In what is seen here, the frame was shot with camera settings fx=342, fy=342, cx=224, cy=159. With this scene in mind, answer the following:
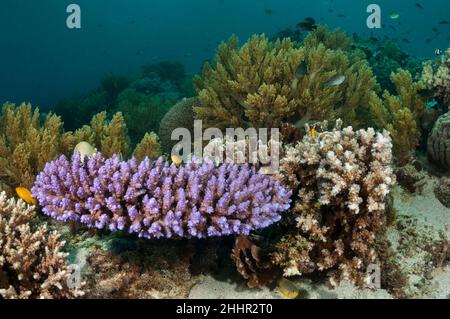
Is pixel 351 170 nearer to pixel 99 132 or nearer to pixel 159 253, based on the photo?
pixel 159 253

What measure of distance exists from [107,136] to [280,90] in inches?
116

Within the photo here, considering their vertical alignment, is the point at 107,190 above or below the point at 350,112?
below

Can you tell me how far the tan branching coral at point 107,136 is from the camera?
5.08 m

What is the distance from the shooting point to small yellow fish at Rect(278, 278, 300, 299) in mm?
3215

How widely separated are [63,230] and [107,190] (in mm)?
1418

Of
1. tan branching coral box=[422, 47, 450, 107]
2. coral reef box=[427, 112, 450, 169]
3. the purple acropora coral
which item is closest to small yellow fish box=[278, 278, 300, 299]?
the purple acropora coral

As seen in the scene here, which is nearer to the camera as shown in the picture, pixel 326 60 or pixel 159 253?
pixel 159 253

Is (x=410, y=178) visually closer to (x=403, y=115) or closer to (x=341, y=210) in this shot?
(x=403, y=115)

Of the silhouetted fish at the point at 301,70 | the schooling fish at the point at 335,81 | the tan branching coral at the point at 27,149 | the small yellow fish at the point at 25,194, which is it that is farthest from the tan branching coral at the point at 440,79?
the small yellow fish at the point at 25,194

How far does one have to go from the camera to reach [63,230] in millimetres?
4152

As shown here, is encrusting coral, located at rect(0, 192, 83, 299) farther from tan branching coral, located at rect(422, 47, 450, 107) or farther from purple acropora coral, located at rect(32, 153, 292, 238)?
tan branching coral, located at rect(422, 47, 450, 107)

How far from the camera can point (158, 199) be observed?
3113 mm
